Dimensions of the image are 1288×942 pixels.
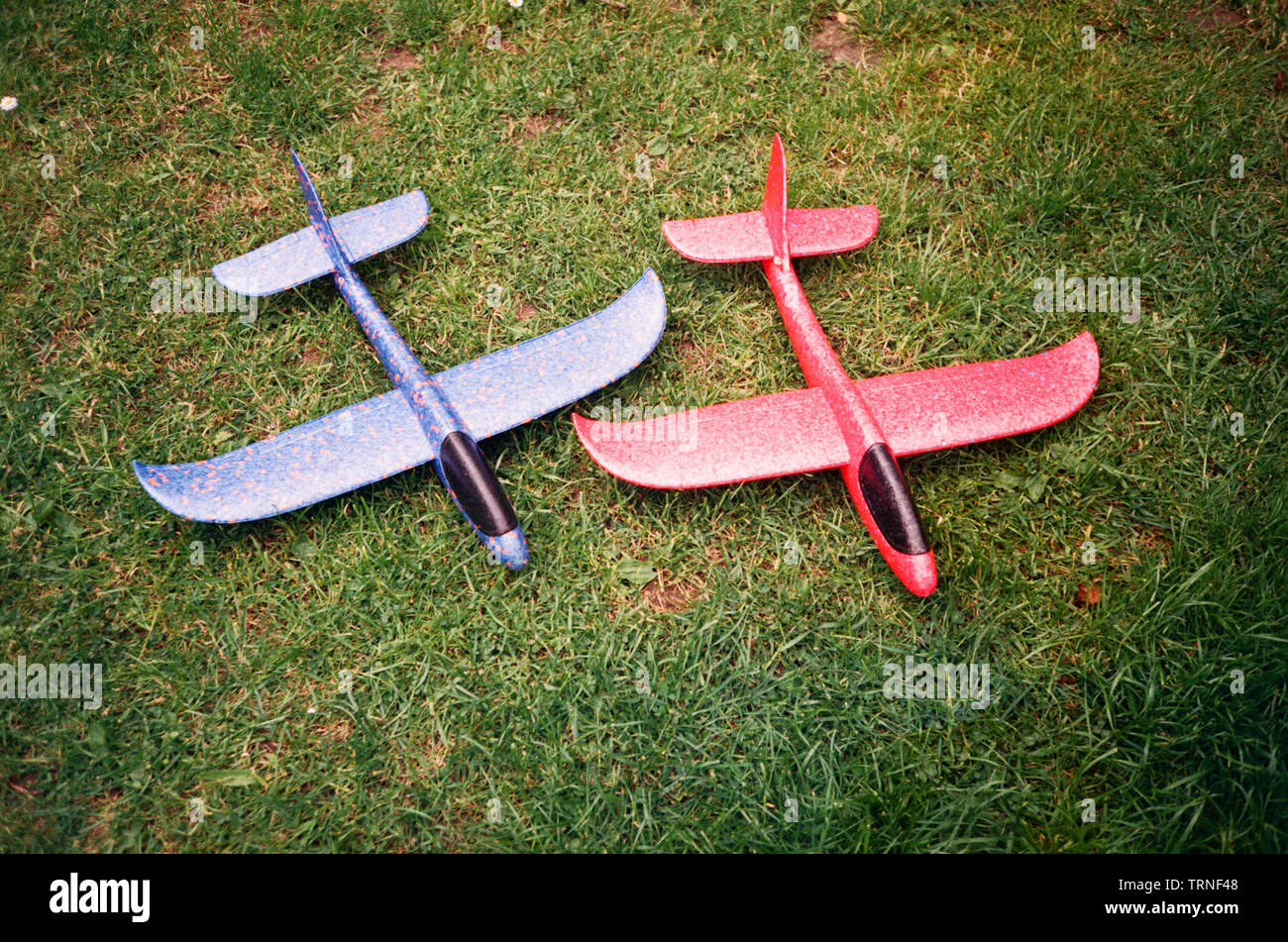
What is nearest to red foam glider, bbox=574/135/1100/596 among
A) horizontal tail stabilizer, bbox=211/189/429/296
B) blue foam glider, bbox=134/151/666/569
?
blue foam glider, bbox=134/151/666/569

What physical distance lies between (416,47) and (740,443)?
13.9ft

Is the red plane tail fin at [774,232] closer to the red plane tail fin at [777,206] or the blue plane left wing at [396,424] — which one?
the red plane tail fin at [777,206]

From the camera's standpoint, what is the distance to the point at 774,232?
453 centimetres

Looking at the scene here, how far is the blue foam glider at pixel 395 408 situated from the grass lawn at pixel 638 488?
0.86 ft

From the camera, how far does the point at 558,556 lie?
152 inches

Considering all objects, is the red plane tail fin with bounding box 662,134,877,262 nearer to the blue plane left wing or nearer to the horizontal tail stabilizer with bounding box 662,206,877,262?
the horizontal tail stabilizer with bounding box 662,206,877,262

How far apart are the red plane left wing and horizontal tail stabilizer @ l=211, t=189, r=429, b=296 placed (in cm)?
179

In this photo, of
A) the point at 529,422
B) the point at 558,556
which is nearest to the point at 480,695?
the point at 558,556

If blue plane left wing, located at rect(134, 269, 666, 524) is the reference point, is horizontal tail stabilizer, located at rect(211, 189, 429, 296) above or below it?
above

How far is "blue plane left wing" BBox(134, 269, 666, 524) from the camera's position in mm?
3727

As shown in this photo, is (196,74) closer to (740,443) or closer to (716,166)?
(716,166)

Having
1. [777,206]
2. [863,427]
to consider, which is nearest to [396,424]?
[863,427]

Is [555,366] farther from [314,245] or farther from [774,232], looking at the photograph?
[314,245]

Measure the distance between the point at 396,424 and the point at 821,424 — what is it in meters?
2.15
